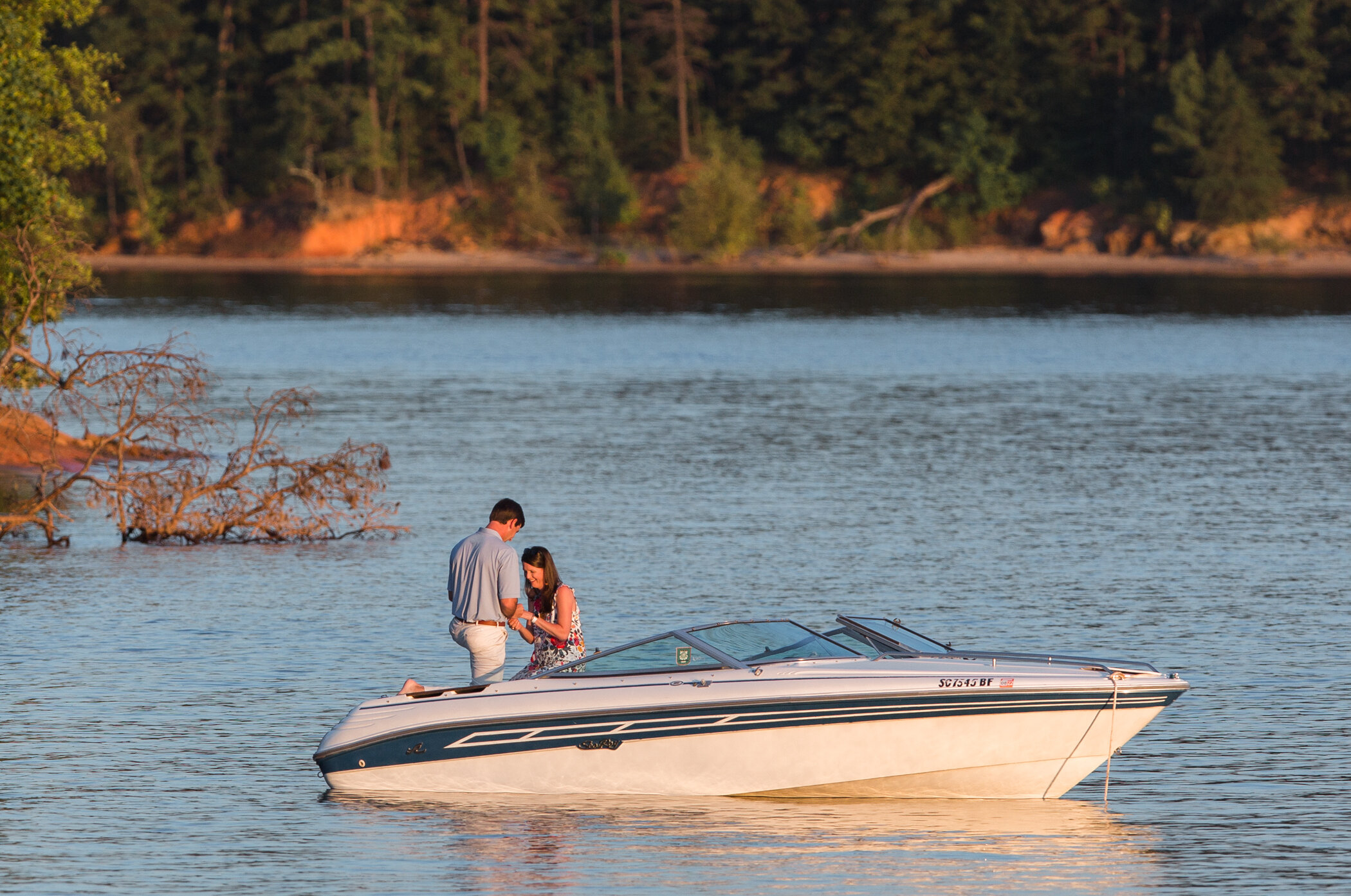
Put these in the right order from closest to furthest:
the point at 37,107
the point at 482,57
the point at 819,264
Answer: the point at 37,107, the point at 819,264, the point at 482,57

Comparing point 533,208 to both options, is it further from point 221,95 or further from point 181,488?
point 181,488

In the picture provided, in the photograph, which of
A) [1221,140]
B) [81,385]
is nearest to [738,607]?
[81,385]

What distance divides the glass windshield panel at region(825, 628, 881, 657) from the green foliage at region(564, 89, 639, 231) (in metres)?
89.9

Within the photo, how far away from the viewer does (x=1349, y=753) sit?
46.2 ft

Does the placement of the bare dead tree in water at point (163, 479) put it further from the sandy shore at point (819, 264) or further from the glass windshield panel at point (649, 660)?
the sandy shore at point (819, 264)

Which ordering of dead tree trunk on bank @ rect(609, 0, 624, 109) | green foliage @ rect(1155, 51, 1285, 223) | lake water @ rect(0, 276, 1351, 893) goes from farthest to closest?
dead tree trunk on bank @ rect(609, 0, 624, 109) → green foliage @ rect(1155, 51, 1285, 223) → lake water @ rect(0, 276, 1351, 893)

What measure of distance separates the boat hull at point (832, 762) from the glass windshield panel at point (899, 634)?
699mm

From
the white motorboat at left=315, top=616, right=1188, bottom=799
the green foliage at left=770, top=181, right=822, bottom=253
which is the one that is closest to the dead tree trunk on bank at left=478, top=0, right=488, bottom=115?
the green foliage at left=770, top=181, right=822, bottom=253

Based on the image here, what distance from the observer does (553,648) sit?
13141 mm

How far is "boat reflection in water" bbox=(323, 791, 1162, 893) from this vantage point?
11266 mm

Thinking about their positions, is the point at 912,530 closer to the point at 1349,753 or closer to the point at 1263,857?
the point at 1349,753

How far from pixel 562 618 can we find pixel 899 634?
255cm

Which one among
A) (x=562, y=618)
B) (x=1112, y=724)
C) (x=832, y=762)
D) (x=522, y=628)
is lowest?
(x=832, y=762)

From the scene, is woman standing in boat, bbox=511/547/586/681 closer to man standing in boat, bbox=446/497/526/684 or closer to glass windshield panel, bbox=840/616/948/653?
man standing in boat, bbox=446/497/526/684
